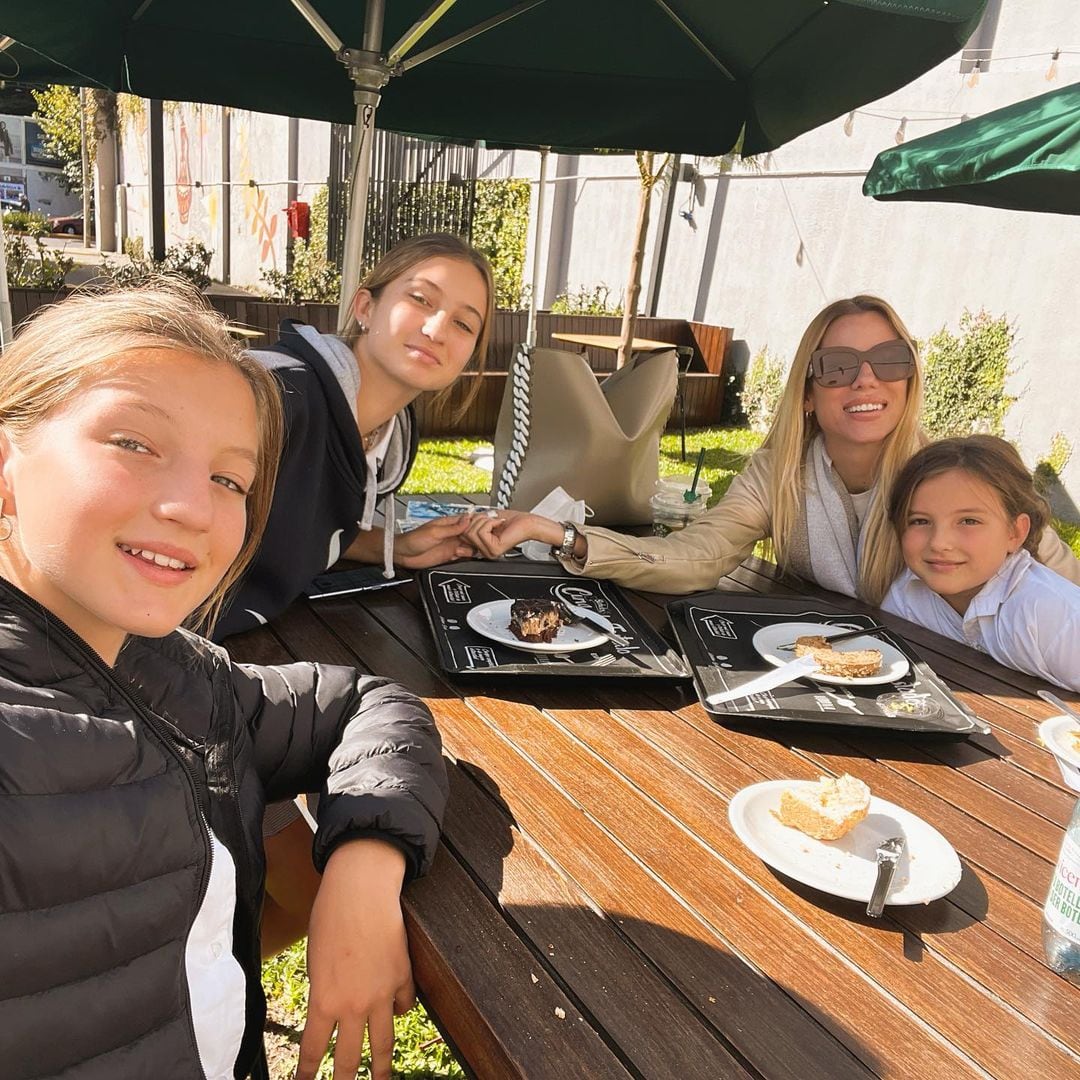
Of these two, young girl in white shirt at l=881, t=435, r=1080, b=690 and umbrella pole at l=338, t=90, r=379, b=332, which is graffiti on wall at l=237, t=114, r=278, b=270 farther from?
young girl in white shirt at l=881, t=435, r=1080, b=690

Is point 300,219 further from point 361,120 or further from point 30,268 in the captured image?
point 361,120

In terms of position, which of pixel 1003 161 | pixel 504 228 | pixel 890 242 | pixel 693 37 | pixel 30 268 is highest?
pixel 693 37

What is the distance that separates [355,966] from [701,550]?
1600 millimetres

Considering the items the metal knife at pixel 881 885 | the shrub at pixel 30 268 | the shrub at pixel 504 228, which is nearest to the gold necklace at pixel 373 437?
the metal knife at pixel 881 885

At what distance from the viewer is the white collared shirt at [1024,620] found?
196 cm

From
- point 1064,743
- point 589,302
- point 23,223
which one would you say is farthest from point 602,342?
point 23,223

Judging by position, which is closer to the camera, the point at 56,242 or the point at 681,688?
the point at 681,688

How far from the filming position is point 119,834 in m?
0.92

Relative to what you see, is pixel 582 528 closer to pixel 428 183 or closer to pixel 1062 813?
pixel 1062 813

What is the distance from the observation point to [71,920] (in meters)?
0.87

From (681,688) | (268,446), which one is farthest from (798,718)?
(268,446)

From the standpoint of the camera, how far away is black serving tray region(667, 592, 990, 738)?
1617 mm

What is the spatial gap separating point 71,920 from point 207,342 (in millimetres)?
696

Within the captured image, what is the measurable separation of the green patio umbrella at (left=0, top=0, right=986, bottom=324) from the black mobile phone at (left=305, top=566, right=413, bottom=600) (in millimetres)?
1688
